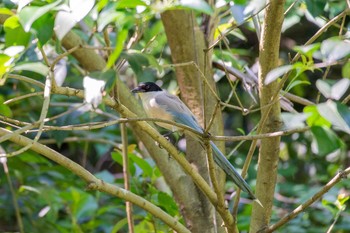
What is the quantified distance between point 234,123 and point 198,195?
287 centimetres

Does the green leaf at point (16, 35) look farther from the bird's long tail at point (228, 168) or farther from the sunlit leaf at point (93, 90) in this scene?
the bird's long tail at point (228, 168)

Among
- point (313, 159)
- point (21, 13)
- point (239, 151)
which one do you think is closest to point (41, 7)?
point (21, 13)

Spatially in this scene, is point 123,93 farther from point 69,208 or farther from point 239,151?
point 239,151

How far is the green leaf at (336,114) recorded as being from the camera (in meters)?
1.46

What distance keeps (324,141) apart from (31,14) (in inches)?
27.6

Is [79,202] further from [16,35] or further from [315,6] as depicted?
[16,35]

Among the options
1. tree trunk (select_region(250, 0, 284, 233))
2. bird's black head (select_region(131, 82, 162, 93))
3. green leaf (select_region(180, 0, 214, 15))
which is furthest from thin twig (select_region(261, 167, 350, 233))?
bird's black head (select_region(131, 82, 162, 93))

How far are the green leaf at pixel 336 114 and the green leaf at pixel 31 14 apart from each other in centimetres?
63

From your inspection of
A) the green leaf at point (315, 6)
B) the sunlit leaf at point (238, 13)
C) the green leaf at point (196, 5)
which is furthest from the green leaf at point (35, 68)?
the green leaf at point (315, 6)

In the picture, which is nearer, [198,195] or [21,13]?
[21,13]

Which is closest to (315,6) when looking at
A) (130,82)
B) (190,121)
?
(190,121)

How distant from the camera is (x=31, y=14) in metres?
1.62

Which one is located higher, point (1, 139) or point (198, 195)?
point (1, 139)

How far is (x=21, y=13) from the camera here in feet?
5.36
